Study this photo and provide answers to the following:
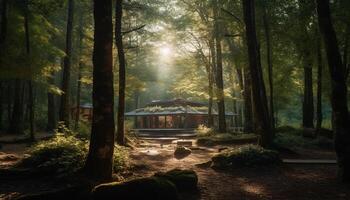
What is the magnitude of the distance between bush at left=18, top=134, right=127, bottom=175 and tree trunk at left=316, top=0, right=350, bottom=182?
6342 millimetres

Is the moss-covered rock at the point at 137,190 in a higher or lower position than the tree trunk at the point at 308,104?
lower

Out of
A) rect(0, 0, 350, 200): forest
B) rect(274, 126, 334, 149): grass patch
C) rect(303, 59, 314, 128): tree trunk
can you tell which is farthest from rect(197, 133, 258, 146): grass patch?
rect(303, 59, 314, 128): tree trunk

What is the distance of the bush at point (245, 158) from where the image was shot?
11969 millimetres

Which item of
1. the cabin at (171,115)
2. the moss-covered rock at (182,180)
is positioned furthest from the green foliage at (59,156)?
the cabin at (171,115)

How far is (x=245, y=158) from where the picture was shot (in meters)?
12.1

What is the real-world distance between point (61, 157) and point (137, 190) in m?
3.55

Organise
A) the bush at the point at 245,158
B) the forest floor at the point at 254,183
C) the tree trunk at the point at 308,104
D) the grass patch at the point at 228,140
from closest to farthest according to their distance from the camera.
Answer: the forest floor at the point at 254,183
the bush at the point at 245,158
the grass patch at the point at 228,140
the tree trunk at the point at 308,104

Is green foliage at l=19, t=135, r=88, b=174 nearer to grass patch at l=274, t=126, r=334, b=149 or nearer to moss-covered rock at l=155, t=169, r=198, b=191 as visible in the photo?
moss-covered rock at l=155, t=169, r=198, b=191

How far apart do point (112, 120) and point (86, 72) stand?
22.1 meters

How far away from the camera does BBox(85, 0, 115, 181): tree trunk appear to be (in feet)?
26.9

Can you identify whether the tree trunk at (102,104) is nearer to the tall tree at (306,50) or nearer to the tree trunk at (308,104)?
the tall tree at (306,50)

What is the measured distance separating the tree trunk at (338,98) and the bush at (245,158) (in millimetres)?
2959

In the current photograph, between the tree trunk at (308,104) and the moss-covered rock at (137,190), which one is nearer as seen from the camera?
the moss-covered rock at (137,190)

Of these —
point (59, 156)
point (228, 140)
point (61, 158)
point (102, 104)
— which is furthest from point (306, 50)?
point (61, 158)
